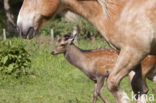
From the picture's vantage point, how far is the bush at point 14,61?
10.4m

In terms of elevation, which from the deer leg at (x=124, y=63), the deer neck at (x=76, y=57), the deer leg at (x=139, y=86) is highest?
the deer leg at (x=124, y=63)

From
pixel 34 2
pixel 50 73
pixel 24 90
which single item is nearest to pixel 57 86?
pixel 24 90

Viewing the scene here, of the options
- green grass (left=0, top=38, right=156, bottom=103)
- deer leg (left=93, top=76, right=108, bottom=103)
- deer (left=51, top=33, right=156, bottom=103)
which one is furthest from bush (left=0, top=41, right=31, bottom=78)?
deer leg (left=93, top=76, right=108, bottom=103)

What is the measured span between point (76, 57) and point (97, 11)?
3707 millimetres

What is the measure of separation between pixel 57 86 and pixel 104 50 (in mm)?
1665

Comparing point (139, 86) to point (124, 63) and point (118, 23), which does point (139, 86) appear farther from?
point (118, 23)

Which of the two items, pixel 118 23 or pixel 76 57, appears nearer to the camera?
pixel 118 23

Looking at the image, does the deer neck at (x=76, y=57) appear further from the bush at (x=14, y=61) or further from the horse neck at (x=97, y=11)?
the horse neck at (x=97, y=11)

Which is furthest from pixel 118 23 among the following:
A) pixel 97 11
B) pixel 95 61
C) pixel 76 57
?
pixel 76 57

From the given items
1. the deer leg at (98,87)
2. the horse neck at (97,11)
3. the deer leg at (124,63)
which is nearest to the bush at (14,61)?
the deer leg at (98,87)

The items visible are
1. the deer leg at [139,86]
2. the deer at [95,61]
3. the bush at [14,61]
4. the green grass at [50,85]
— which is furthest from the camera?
the bush at [14,61]

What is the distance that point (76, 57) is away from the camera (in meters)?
8.80

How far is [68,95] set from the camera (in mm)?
8492

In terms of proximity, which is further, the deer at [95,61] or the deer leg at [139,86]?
the deer at [95,61]
